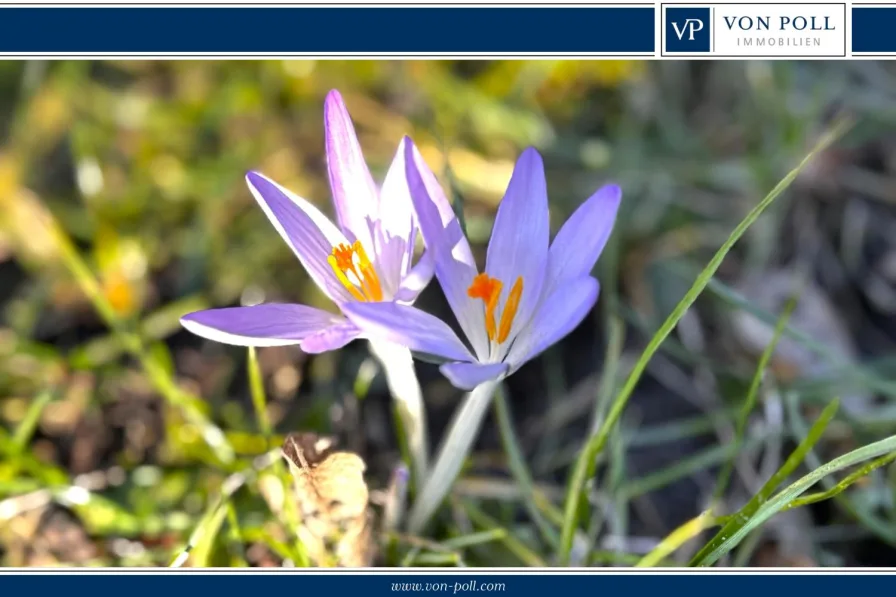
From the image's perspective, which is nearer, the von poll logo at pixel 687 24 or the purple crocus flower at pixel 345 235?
the purple crocus flower at pixel 345 235

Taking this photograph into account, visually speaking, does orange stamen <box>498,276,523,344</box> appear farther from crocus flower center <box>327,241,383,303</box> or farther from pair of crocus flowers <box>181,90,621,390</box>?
crocus flower center <box>327,241,383,303</box>

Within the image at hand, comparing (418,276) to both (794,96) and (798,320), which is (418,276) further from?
(794,96)

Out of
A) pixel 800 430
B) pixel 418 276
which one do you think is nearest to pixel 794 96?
pixel 800 430
